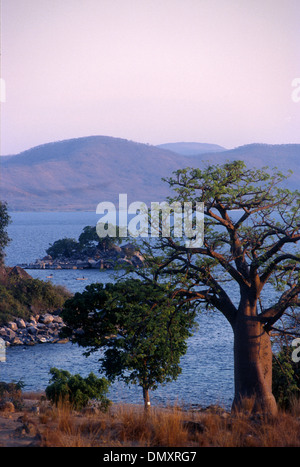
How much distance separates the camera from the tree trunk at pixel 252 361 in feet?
44.9

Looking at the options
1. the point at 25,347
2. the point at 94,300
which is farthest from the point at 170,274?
the point at 25,347

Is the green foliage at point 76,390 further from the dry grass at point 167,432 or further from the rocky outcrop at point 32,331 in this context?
→ the rocky outcrop at point 32,331

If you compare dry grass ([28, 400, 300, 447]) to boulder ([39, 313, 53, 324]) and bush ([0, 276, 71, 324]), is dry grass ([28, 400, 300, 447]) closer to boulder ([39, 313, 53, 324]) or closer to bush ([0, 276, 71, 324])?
boulder ([39, 313, 53, 324])

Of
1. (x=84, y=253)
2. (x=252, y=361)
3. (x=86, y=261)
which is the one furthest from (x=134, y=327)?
(x=84, y=253)

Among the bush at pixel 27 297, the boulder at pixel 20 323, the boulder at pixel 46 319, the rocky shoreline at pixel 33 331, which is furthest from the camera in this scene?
the bush at pixel 27 297

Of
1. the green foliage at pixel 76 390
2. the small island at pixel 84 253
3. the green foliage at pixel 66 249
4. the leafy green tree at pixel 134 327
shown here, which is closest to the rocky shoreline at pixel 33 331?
the leafy green tree at pixel 134 327

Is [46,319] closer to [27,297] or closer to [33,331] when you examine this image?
[33,331]

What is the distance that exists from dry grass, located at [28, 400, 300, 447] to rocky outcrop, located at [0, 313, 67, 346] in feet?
99.8

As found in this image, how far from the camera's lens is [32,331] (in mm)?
41750

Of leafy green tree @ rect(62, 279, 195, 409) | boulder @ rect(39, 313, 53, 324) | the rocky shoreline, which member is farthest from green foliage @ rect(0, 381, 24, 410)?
boulder @ rect(39, 313, 53, 324)

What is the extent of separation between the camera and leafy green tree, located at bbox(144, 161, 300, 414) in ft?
45.3

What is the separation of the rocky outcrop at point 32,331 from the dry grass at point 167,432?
3043cm

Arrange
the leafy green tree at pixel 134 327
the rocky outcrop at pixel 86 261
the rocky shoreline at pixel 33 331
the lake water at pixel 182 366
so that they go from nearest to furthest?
the leafy green tree at pixel 134 327, the lake water at pixel 182 366, the rocky shoreline at pixel 33 331, the rocky outcrop at pixel 86 261
